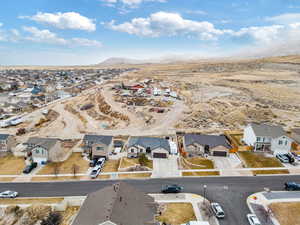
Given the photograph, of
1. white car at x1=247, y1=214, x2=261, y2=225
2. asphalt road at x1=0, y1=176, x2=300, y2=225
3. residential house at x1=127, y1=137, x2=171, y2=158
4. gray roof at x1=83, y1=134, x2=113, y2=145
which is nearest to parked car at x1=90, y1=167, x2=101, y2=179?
asphalt road at x1=0, y1=176, x2=300, y2=225

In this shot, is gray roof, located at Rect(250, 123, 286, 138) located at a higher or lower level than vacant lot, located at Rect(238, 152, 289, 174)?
higher

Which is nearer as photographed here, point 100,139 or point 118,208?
point 118,208

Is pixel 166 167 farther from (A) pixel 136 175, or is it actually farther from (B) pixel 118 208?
(B) pixel 118 208

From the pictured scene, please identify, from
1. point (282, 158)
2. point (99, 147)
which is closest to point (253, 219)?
point (282, 158)

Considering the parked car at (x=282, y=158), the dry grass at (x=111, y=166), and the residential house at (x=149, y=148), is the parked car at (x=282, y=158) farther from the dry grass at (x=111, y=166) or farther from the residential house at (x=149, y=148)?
the dry grass at (x=111, y=166)

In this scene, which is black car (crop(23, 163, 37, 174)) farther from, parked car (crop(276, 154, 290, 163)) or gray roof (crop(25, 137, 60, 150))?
parked car (crop(276, 154, 290, 163))

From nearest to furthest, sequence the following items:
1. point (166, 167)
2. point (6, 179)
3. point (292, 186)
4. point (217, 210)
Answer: point (217, 210) → point (292, 186) → point (6, 179) → point (166, 167)

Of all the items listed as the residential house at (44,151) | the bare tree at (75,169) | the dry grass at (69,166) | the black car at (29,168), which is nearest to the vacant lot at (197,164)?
the dry grass at (69,166)
